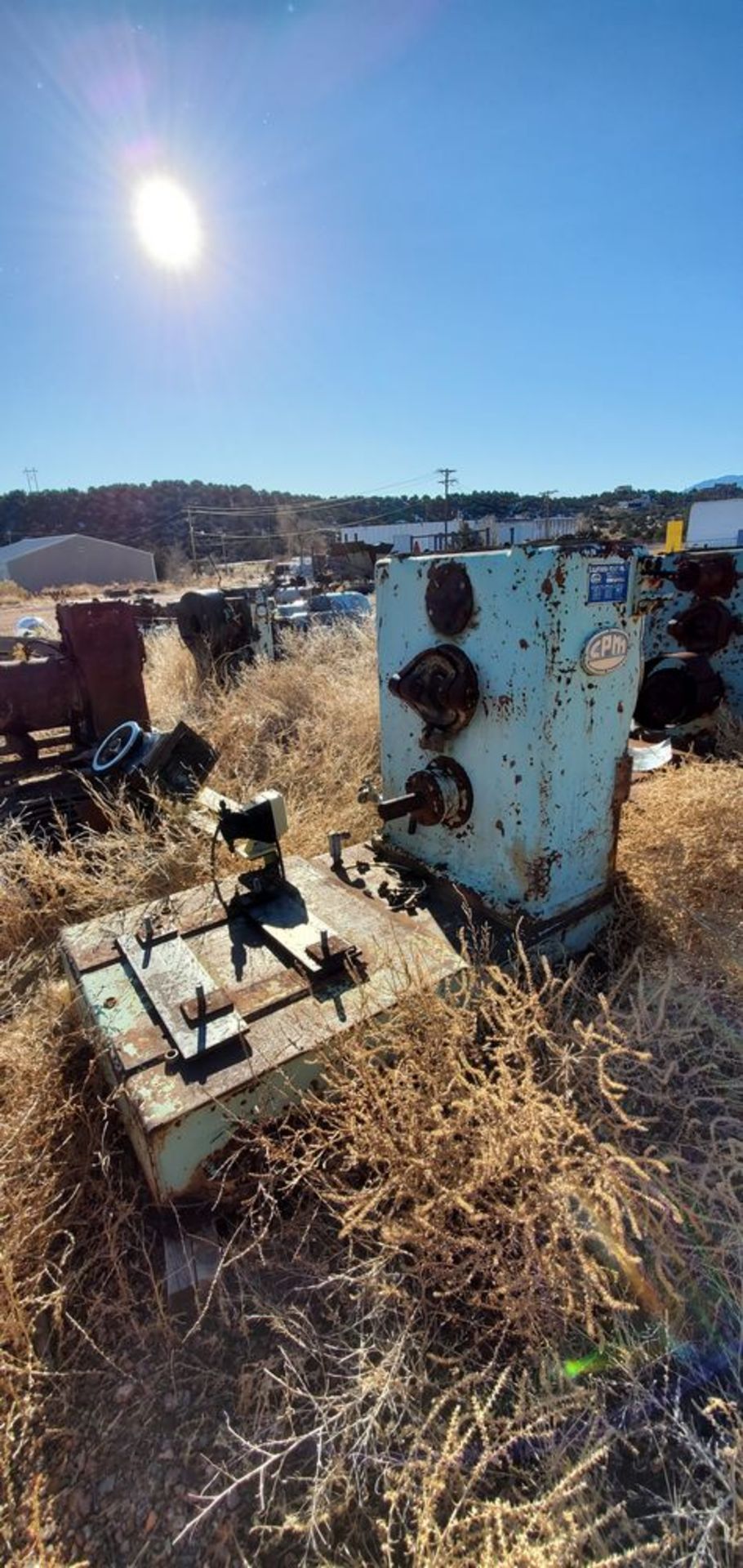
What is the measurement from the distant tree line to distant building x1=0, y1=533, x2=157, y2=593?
237 inches

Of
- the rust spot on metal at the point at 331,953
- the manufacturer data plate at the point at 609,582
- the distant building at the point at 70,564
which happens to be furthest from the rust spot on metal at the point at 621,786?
the distant building at the point at 70,564

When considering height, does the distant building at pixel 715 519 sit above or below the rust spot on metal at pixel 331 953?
above

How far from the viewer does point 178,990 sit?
5.49 ft

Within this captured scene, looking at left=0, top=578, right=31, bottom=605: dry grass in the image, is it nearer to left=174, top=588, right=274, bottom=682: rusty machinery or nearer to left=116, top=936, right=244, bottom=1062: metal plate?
left=174, top=588, right=274, bottom=682: rusty machinery

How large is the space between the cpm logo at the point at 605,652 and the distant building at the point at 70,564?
43.4 meters

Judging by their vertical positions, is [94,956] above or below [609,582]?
below

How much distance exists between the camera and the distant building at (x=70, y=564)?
131 feet

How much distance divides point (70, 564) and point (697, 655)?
44.6 meters

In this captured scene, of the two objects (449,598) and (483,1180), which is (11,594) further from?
(483,1180)

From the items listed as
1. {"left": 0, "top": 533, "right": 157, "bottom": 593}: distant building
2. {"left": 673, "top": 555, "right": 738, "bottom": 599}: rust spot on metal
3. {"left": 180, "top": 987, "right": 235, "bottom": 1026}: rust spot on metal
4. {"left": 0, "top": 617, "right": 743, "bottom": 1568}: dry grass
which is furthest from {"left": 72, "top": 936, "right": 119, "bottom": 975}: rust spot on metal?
{"left": 0, "top": 533, "right": 157, "bottom": 593}: distant building

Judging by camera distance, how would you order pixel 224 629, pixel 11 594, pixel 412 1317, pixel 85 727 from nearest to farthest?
pixel 412 1317
pixel 85 727
pixel 224 629
pixel 11 594

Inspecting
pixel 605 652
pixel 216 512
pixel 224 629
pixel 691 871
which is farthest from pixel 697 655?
pixel 216 512

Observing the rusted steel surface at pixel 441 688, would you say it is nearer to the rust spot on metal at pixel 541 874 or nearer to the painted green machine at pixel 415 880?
the painted green machine at pixel 415 880

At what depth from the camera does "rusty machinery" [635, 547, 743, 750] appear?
11.6 ft
